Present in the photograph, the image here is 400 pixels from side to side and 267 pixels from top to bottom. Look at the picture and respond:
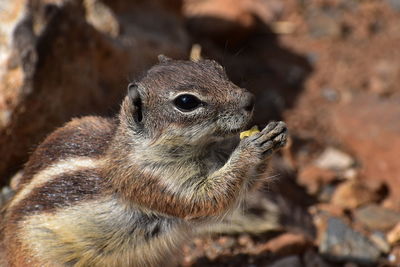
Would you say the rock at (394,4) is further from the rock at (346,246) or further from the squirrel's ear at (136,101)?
the squirrel's ear at (136,101)

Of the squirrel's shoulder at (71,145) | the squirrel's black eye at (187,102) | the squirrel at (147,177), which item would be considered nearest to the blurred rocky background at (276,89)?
the squirrel's shoulder at (71,145)

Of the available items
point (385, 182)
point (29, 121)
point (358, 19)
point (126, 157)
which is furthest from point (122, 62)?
point (358, 19)

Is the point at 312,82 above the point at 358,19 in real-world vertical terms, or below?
below

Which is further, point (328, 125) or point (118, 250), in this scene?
point (328, 125)

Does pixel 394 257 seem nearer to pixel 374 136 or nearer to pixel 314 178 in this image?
pixel 314 178

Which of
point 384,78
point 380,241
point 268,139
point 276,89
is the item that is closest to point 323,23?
point 384,78

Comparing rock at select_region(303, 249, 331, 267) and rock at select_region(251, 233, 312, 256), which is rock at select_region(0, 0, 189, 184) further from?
rock at select_region(303, 249, 331, 267)

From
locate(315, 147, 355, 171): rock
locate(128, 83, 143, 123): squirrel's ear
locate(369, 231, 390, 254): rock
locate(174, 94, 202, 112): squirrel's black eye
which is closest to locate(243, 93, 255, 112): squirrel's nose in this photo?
locate(174, 94, 202, 112): squirrel's black eye

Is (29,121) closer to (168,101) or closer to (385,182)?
(168,101)
